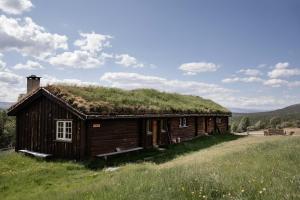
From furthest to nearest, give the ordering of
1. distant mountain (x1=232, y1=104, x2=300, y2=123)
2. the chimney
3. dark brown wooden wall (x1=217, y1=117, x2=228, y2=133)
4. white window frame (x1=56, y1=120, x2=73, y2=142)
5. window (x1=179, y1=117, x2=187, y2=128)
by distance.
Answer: distant mountain (x1=232, y1=104, x2=300, y2=123) → dark brown wooden wall (x1=217, y1=117, x2=228, y2=133) → window (x1=179, y1=117, x2=187, y2=128) → the chimney → white window frame (x1=56, y1=120, x2=73, y2=142)

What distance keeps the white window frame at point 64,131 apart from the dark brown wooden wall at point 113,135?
4.72ft

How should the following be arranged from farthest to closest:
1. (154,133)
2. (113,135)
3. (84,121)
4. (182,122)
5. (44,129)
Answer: (182,122) < (154,133) < (44,129) < (113,135) < (84,121)

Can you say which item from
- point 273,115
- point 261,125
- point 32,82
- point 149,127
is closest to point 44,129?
point 32,82

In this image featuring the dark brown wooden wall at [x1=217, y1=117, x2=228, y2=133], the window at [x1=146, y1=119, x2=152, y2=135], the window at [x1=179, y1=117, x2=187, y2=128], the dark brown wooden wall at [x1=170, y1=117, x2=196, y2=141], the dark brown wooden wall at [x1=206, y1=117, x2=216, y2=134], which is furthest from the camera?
the dark brown wooden wall at [x1=217, y1=117, x2=228, y2=133]

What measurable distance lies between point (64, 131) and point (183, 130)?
12.1 metres

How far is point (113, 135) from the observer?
20.4 m

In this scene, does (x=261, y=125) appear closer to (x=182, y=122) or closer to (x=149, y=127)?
(x=182, y=122)

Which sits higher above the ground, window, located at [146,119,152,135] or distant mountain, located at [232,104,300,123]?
distant mountain, located at [232,104,300,123]

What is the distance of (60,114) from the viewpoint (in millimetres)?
19766

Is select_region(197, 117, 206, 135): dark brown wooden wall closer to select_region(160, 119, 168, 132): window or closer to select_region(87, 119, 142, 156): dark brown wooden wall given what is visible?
select_region(160, 119, 168, 132): window

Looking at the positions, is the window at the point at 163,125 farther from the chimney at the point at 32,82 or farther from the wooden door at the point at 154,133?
the chimney at the point at 32,82

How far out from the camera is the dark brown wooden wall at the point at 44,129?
1912 centimetres

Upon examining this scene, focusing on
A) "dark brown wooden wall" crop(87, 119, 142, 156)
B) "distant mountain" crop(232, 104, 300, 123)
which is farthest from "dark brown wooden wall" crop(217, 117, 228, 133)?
"distant mountain" crop(232, 104, 300, 123)

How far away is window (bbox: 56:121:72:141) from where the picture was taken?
19578 millimetres
